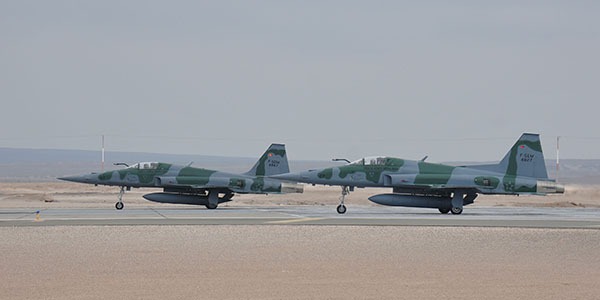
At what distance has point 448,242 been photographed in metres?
25.1

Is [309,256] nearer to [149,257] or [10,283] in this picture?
[149,257]

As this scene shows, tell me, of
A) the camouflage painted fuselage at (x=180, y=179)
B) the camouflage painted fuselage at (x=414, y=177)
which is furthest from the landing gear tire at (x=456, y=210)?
the camouflage painted fuselage at (x=180, y=179)

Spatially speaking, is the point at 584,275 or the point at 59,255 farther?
the point at 59,255

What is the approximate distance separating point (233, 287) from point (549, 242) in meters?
11.2

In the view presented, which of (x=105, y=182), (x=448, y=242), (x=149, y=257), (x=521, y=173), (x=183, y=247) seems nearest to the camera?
(x=149, y=257)

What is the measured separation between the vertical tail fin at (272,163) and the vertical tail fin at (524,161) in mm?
9648

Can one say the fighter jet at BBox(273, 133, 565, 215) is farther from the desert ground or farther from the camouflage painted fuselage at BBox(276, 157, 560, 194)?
the desert ground

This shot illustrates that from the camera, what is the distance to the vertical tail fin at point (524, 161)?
134 ft

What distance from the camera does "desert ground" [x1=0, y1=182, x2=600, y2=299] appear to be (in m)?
16.8

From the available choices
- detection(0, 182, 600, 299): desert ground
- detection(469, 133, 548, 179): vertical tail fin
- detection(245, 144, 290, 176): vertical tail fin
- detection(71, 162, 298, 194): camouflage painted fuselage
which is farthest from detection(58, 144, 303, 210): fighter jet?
detection(0, 182, 600, 299): desert ground

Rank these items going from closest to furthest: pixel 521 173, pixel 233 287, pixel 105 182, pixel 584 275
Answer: pixel 233 287 → pixel 584 275 → pixel 521 173 → pixel 105 182

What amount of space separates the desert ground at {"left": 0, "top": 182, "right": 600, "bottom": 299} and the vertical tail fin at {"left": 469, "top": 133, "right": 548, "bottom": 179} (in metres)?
12.8

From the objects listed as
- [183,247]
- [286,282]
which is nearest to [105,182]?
[183,247]

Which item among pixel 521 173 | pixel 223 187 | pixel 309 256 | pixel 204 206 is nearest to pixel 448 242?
pixel 309 256
